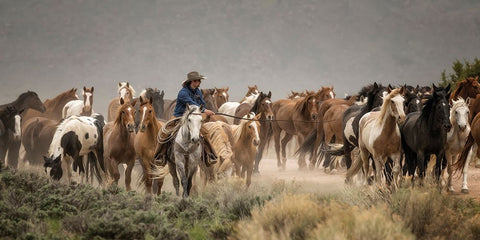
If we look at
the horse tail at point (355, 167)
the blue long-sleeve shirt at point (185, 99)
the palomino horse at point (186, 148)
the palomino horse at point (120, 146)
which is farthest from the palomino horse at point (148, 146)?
the horse tail at point (355, 167)

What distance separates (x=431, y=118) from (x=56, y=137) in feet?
25.3

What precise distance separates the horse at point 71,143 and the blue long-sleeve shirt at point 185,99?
2.59 m

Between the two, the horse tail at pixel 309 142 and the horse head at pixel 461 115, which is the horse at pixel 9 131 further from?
the horse head at pixel 461 115

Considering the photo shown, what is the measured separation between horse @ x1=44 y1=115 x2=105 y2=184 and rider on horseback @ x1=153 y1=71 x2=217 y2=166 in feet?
7.42

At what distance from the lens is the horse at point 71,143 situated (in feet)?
43.1

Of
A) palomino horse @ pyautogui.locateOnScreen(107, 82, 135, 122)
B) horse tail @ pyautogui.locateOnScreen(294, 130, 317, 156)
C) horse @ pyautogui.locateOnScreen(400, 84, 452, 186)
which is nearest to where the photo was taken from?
horse @ pyautogui.locateOnScreen(400, 84, 452, 186)

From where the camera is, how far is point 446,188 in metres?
13.3

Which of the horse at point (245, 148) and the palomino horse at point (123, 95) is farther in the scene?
the palomino horse at point (123, 95)

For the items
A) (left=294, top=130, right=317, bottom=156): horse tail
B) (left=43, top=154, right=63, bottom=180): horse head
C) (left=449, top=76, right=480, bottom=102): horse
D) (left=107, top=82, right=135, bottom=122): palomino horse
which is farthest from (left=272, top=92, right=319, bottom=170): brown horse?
(left=43, top=154, right=63, bottom=180): horse head

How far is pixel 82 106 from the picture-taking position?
69.3ft

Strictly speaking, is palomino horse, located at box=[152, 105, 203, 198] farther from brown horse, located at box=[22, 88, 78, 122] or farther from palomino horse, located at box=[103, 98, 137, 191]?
brown horse, located at box=[22, 88, 78, 122]

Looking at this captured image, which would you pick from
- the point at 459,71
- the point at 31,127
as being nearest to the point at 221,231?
the point at 31,127

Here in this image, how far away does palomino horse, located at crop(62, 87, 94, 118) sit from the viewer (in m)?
20.9

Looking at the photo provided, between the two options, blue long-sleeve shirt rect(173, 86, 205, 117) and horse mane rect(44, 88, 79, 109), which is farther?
horse mane rect(44, 88, 79, 109)
